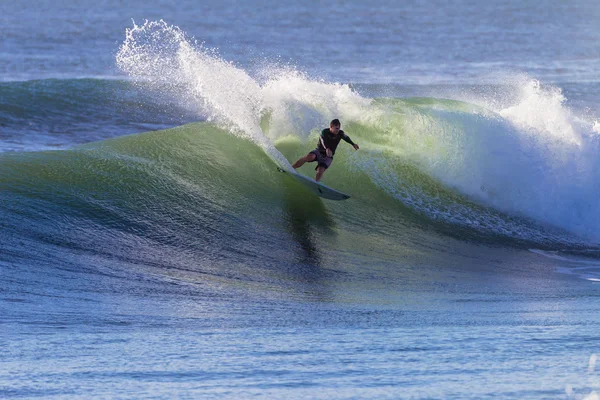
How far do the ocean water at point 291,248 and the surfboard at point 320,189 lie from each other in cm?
23

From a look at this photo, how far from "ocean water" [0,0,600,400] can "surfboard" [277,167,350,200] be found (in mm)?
231

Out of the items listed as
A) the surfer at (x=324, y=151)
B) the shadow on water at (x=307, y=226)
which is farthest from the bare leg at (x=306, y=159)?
the shadow on water at (x=307, y=226)

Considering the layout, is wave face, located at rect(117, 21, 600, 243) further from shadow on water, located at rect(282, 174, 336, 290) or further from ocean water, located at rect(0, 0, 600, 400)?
shadow on water, located at rect(282, 174, 336, 290)

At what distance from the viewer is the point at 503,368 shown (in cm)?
661

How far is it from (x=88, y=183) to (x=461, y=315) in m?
6.17

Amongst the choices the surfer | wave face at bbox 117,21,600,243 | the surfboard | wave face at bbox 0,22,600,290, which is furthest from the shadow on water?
wave face at bbox 117,21,600,243

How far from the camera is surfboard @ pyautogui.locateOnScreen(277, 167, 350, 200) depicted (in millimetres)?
12898

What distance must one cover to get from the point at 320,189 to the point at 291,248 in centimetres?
162

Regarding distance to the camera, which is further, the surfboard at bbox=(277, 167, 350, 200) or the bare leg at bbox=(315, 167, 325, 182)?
the bare leg at bbox=(315, 167, 325, 182)

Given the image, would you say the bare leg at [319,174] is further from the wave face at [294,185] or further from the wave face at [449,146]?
the wave face at [449,146]

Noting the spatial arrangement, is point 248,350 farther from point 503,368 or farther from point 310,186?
point 310,186

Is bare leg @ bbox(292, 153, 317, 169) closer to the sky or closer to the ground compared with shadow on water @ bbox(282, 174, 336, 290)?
closer to the sky

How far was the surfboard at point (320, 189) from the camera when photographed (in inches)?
508

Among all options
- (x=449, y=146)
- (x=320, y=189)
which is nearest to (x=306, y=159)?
(x=320, y=189)
